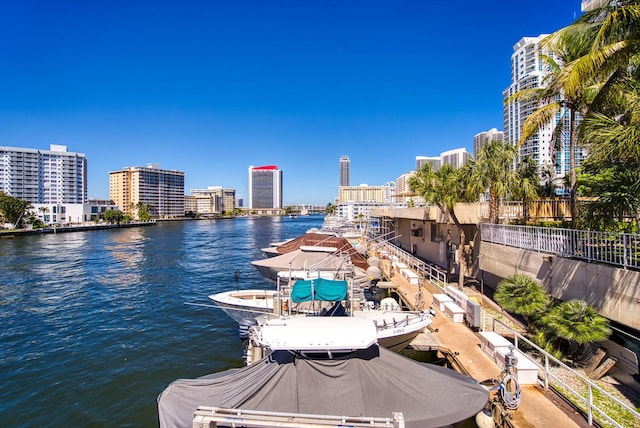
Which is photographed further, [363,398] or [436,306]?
[436,306]

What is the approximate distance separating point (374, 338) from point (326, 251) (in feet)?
55.0

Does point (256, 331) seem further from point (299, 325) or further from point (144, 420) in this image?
point (144, 420)

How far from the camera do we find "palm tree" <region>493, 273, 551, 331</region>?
11484mm

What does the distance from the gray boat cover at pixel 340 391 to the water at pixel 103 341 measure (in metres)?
6.30

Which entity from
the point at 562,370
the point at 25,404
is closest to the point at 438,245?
the point at 562,370

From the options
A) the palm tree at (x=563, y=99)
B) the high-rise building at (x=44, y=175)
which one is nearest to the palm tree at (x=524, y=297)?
the palm tree at (x=563, y=99)

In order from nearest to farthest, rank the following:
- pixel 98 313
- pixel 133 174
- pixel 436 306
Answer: pixel 436 306 → pixel 98 313 → pixel 133 174

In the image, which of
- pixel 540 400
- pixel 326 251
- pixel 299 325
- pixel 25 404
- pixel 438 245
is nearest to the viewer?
pixel 299 325

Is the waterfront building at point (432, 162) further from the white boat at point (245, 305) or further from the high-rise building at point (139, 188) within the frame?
the high-rise building at point (139, 188)

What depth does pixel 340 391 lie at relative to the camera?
587 centimetres

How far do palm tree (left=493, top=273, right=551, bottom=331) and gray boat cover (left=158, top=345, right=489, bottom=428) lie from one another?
653cm

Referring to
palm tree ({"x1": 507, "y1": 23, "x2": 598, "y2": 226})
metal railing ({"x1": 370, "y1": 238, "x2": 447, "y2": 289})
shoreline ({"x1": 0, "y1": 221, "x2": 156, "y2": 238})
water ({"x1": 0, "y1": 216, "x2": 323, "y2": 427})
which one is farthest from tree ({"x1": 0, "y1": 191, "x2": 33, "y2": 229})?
palm tree ({"x1": 507, "y1": 23, "x2": 598, "y2": 226})

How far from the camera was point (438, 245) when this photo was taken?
29.9m

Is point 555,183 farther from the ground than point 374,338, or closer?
farther from the ground
